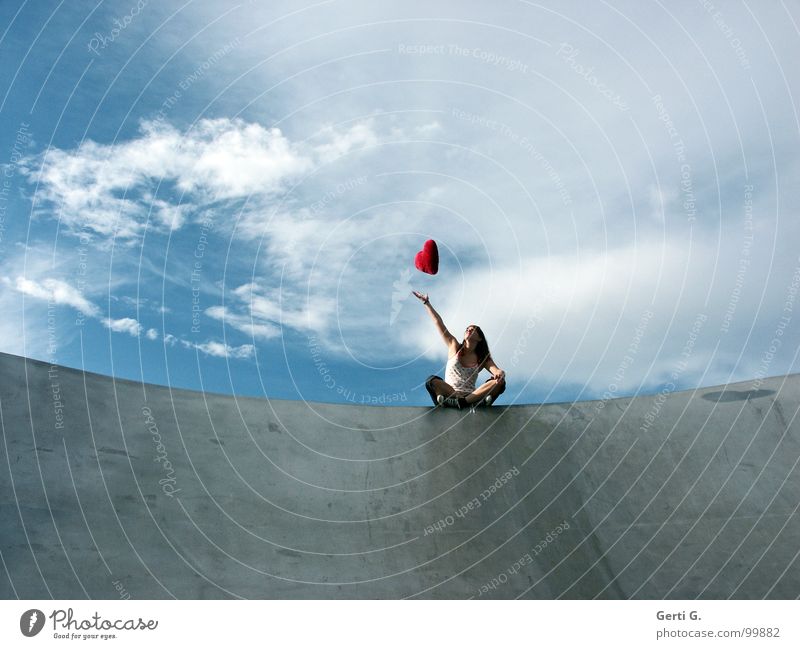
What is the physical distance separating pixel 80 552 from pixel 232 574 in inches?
53.5

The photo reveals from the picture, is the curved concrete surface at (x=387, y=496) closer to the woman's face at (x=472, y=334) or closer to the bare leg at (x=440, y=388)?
the bare leg at (x=440, y=388)

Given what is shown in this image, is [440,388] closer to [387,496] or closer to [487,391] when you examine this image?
[487,391]

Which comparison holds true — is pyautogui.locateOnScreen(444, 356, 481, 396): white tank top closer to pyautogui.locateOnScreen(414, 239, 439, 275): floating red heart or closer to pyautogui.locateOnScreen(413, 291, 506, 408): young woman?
pyautogui.locateOnScreen(413, 291, 506, 408): young woman

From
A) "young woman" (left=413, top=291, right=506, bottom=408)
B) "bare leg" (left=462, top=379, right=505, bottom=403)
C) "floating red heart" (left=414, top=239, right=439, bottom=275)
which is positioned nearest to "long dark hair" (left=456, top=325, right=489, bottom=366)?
"young woman" (left=413, top=291, right=506, bottom=408)

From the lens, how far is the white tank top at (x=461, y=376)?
8.98m

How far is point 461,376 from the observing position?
29.7ft

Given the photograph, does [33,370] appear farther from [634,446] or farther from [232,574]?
[634,446]

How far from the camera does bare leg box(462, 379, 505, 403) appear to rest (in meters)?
8.71

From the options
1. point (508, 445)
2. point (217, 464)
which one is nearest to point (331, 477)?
point (217, 464)

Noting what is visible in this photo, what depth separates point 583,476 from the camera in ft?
25.0

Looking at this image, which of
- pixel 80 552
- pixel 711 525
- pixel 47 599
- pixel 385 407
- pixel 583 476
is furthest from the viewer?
pixel 385 407

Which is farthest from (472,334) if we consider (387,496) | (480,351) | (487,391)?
(387,496)

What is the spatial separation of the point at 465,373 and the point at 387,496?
264cm

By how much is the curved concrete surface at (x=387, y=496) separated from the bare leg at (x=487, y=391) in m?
0.27
